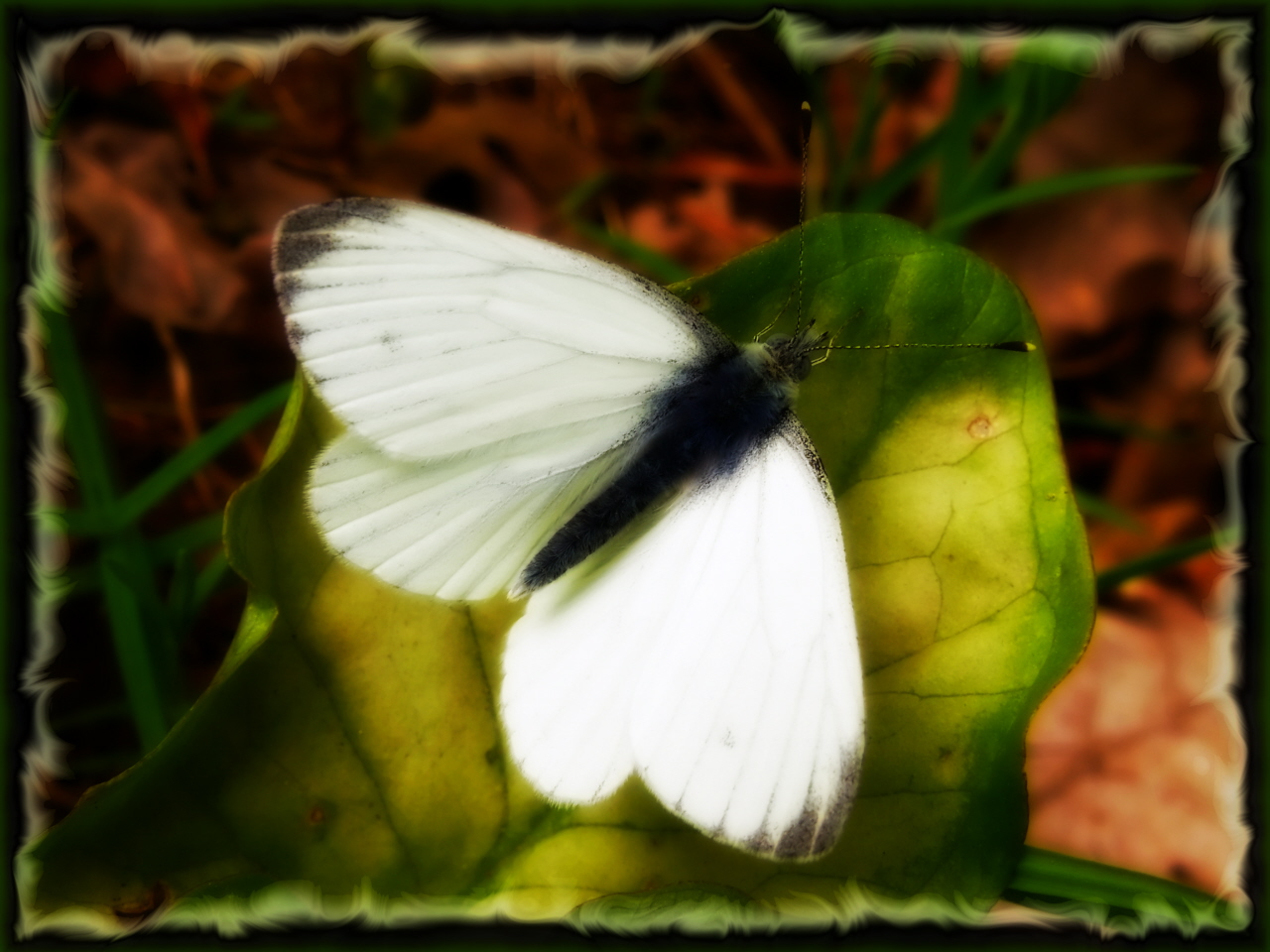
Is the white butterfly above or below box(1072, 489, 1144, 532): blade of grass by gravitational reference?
above

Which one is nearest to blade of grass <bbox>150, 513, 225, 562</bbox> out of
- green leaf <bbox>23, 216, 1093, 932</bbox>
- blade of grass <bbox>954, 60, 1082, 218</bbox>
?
green leaf <bbox>23, 216, 1093, 932</bbox>

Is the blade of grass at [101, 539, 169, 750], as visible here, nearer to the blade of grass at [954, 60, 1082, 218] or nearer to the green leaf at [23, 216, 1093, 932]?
the green leaf at [23, 216, 1093, 932]

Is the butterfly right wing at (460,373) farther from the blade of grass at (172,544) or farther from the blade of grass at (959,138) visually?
the blade of grass at (959,138)

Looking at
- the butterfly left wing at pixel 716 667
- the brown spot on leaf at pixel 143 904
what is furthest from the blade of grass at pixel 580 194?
the brown spot on leaf at pixel 143 904

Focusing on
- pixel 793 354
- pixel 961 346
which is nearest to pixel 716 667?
pixel 793 354

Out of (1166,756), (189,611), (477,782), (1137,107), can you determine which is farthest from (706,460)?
(1137,107)

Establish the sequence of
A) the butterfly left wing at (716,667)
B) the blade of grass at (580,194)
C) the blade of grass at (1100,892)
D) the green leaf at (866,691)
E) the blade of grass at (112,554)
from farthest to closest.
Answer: the blade of grass at (580,194) → the blade of grass at (112,554) → the blade of grass at (1100,892) → the green leaf at (866,691) → the butterfly left wing at (716,667)

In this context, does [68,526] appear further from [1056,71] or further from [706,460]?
[1056,71]
